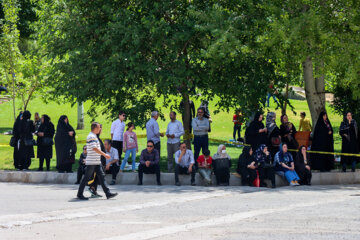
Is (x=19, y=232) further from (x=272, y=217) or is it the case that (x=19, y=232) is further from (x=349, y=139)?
(x=349, y=139)

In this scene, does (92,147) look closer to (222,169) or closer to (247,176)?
(222,169)

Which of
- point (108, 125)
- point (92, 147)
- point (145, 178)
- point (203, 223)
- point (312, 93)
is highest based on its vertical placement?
point (108, 125)

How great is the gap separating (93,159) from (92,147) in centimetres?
26

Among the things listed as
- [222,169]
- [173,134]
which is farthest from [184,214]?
[173,134]

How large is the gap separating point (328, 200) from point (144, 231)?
16.8 feet

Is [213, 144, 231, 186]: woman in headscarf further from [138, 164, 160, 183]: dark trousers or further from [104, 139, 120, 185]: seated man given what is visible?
[104, 139, 120, 185]: seated man

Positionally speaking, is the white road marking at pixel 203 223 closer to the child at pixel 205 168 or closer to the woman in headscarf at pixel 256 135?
the child at pixel 205 168

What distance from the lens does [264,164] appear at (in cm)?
1744

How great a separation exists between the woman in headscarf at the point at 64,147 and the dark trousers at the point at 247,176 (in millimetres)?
4547

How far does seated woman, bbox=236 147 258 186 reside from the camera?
687 inches

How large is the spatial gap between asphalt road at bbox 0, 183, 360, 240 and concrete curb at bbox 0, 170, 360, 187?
1235 millimetres

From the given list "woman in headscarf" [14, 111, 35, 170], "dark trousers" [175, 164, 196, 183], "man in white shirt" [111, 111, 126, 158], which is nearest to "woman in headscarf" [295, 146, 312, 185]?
"dark trousers" [175, 164, 196, 183]

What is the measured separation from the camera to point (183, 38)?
2034cm

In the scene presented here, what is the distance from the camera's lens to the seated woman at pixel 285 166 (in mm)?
17672
